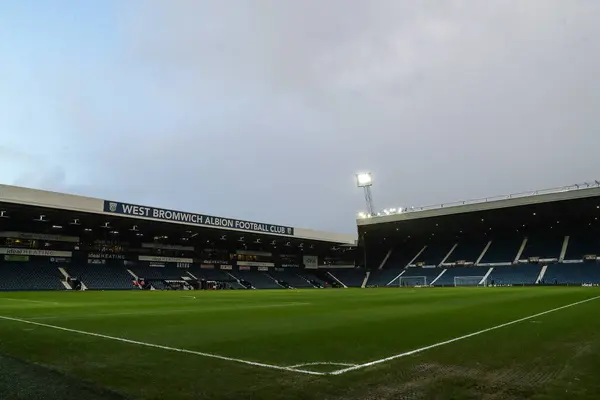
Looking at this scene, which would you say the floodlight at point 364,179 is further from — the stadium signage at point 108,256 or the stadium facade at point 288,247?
the stadium signage at point 108,256

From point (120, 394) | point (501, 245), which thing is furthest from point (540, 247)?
point (120, 394)

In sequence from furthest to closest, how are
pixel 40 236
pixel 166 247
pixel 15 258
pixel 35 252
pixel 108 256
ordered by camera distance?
pixel 166 247 < pixel 108 256 < pixel 40 236 < pixel 35 252 < pixel 15 258

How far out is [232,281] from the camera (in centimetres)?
5575

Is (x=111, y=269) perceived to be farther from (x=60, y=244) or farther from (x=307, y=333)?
(x=307, y=333)

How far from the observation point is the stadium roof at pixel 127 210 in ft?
110

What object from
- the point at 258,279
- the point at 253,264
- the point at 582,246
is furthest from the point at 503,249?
the point at 253,264

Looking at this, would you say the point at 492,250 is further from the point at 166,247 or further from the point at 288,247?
the point at 166,247

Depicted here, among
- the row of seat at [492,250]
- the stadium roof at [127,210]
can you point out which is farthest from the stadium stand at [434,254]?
the stadium roof at [127,210]

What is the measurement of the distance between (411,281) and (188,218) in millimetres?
36497

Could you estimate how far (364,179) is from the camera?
227 feet

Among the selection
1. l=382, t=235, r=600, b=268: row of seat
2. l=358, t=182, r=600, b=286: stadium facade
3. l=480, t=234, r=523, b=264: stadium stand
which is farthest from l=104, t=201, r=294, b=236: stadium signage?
l=480, t=234, r=523, b=264: stadium stand

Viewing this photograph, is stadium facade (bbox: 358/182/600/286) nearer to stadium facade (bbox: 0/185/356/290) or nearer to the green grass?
stadium facade (bbox: 0/185/356/290)

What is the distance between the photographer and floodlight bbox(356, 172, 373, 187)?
68.6 metres

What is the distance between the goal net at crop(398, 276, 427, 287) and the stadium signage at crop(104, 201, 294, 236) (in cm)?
2067
